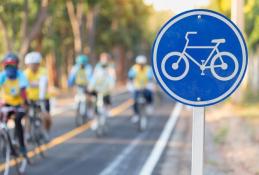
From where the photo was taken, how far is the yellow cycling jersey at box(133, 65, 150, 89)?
59.0 feet

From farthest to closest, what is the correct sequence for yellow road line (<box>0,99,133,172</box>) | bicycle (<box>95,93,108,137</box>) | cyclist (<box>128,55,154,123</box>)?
cyclist (<box>128,55,154,123</box>) → bicycle (<box>95,93,108,137</box>) → yellow road line (<box>0,99,133,172</box>)

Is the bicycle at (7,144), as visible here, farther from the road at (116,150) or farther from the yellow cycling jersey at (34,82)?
the yellow cycling jersey at (34,82)

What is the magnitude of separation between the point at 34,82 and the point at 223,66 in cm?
756

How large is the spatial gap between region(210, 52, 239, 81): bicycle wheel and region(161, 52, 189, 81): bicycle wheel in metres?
0.20

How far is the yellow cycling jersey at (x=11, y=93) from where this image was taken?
9.89m

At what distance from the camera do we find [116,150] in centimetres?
1379

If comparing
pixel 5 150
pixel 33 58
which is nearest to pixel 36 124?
pixel 33 58

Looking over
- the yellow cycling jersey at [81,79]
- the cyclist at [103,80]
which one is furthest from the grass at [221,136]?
the yellow cycling jersey at [81,79]

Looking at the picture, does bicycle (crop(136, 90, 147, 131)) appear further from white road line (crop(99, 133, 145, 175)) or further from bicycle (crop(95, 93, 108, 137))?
white road line (crop(99, 133, 145, 175))

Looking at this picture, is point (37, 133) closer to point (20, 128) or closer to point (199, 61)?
point (20, 128)

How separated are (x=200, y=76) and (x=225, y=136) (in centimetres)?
1085

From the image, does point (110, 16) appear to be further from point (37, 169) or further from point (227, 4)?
point (37, 169)

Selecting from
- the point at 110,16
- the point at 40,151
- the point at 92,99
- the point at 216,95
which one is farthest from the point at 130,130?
the point at 110,16

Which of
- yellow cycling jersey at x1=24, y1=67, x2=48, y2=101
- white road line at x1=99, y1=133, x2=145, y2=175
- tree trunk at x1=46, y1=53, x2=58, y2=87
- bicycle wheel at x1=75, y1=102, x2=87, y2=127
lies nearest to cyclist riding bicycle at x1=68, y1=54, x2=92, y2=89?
bicycle wheel at x1=75, y1=102, x2=87, y2=127
